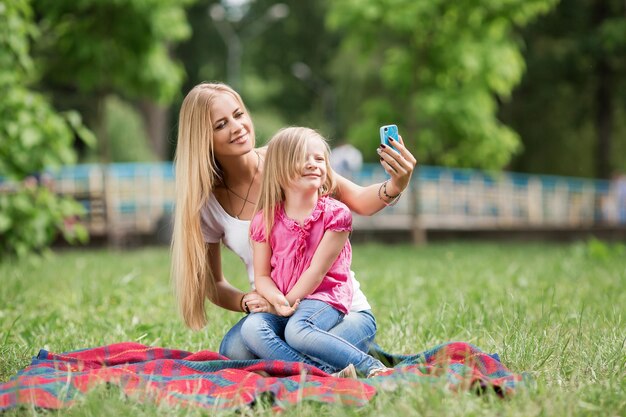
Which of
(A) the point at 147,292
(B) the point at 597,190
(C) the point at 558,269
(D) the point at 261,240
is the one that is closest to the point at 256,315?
(D) the point at 261,240

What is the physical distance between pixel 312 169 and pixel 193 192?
591 millimetres

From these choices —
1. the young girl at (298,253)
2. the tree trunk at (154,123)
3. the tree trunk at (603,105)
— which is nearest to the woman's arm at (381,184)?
the young girl at (298,253)

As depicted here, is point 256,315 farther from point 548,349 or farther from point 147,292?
point 147,292

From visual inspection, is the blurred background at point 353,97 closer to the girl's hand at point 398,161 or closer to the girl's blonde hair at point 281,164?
the girl's blonde hair at point 281,164

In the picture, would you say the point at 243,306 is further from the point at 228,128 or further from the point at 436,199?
the point at 436,199

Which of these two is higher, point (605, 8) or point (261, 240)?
point (605, 8)

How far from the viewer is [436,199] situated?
82.0 ft

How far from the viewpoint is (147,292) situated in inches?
280

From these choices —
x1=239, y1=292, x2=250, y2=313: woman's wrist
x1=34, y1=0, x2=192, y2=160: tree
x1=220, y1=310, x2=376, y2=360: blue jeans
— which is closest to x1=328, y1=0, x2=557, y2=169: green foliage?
x1=34, y1=0, x2=192, y2=160: tree

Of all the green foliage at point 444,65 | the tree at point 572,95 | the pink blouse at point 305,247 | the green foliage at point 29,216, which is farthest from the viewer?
the tree at point 572,95

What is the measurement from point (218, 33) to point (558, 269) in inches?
1125

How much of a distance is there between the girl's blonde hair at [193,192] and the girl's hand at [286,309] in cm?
48

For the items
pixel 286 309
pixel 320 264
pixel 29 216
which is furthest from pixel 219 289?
pixel 29 216

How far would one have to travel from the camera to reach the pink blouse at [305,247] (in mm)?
3826
